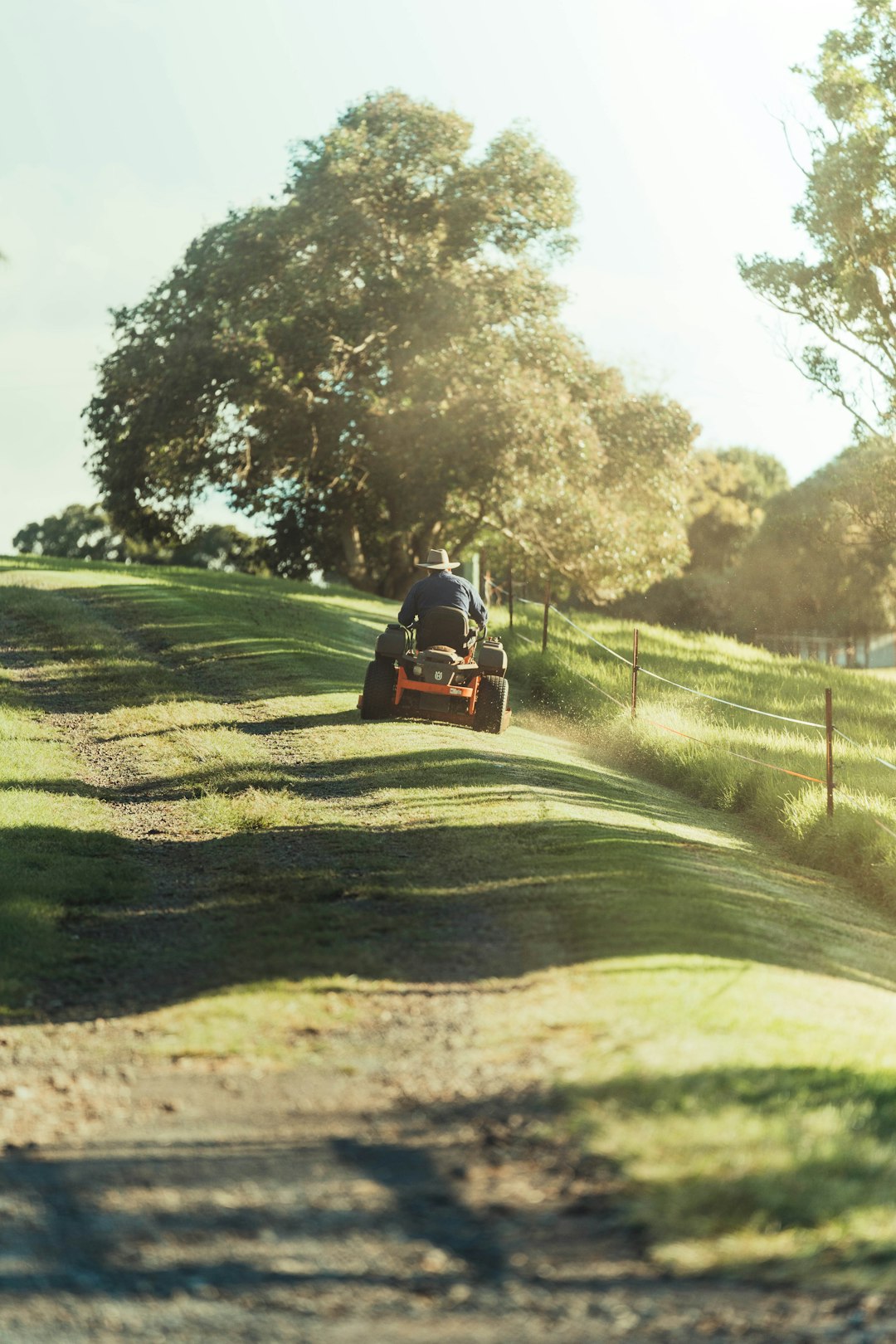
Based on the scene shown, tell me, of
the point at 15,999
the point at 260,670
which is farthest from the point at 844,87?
the point at 15,999

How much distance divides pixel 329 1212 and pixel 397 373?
26.0 metres

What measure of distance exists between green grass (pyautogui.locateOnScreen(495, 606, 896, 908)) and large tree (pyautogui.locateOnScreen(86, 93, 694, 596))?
5441 millimetres

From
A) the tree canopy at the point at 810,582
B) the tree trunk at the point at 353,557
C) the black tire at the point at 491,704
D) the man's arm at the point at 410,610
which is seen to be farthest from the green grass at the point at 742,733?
the tree canopy at the point at 810,582

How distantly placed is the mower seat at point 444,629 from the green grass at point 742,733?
9.20 ft

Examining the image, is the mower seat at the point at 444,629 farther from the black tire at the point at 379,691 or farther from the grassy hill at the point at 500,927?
the grassy hill at the point at 500,927

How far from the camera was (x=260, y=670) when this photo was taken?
16.1 meters

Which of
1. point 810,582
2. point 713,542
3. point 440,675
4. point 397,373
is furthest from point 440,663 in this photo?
point 713,542

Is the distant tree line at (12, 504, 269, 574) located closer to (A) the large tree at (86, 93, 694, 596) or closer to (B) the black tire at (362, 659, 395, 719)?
(A) the large tree at (86, 93, 694, 596)

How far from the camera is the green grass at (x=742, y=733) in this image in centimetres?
1134

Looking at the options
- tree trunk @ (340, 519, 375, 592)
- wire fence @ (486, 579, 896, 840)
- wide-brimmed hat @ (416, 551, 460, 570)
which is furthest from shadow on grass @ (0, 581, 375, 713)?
tree trunk @ (340, 519, 375, 592)

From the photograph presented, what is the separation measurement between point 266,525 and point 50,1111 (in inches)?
1187

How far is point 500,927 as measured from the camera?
712 centimetres

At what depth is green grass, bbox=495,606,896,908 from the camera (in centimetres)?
1134

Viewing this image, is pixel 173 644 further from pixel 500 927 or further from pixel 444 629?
pixel 500 927
